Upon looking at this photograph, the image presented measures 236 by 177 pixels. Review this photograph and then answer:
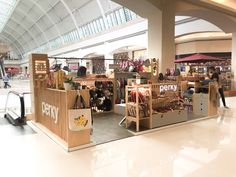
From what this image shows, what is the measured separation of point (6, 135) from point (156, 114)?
345 centimetres

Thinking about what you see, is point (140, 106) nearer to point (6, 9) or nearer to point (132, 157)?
point (132, 157)

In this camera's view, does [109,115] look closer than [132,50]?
Yes

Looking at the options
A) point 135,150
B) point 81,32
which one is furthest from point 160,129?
point 81,32

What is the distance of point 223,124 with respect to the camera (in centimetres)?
571

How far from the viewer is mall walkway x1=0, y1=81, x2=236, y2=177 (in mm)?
3027

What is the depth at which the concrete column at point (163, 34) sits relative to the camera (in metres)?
7.49

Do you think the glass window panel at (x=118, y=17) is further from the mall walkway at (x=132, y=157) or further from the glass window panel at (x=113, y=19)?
the mall walkway at (x=132, y=157)

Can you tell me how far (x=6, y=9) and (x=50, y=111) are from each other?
97.3ft

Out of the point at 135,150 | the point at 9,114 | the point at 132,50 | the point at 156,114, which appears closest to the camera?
the point at 135,150

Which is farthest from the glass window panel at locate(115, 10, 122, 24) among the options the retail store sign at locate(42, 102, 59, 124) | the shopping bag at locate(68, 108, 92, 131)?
the shopping bag at locate(68, 108, 92, 131)

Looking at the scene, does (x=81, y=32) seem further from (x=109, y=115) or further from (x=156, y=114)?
(x=156, y=114)

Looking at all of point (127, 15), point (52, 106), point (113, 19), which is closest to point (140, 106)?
point (52, 106)

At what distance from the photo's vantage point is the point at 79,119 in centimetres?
394

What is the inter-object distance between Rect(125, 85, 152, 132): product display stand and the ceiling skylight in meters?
25.2
